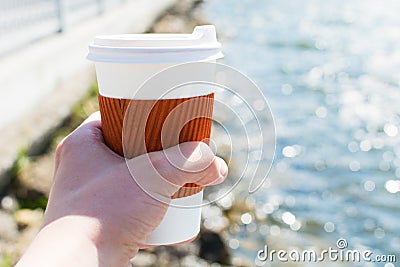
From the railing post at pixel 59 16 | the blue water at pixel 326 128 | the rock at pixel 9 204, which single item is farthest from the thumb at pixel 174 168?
the railing post at pixel 59 16

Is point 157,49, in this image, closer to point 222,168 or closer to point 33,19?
point 222,168

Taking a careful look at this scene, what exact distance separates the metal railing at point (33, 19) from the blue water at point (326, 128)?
9.15 ft

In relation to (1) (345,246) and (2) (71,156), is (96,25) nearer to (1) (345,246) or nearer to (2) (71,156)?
(1) (345,246)

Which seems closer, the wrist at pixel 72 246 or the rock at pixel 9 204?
the wrist at pixel 72 246

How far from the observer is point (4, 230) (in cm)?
434

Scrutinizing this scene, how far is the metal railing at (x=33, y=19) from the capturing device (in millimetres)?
6137

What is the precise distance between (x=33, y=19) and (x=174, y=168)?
5.90 meters

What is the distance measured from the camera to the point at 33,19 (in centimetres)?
694

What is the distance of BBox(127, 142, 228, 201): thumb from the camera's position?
56.5 inches

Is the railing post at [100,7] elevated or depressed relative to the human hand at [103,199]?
depressed

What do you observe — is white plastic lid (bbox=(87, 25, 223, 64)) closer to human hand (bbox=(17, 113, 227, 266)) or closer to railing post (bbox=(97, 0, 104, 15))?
human hand (bbox=(17, 113, 227, 266))

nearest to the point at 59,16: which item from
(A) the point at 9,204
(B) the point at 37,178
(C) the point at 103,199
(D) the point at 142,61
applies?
(B) the point at 37,178

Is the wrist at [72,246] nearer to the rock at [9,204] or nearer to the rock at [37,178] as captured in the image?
the rock at [9,204]

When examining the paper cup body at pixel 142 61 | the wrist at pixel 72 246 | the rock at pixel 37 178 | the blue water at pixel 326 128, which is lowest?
the blue water at pixel 326 128
